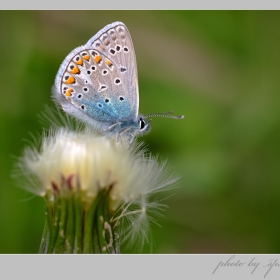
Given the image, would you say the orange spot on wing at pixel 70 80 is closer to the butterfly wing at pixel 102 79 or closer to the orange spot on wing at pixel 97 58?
the butterfly wing at pixel 102 79

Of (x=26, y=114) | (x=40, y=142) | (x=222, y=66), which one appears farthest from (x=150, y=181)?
(x=222, y=66)

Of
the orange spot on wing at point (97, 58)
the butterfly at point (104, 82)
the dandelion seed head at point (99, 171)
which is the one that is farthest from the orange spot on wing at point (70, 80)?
the dandelion seed head at point (99, 171)

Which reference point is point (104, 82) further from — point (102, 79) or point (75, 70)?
point (75, 70)

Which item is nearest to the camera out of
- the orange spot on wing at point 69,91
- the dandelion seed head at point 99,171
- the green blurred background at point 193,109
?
Answer: the dandelion seed head at point 99,171

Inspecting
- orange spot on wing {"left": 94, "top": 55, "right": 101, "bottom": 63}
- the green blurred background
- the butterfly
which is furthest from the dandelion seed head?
the green blurred background

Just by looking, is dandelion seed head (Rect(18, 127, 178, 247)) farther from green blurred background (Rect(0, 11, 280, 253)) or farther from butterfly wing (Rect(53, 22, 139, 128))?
green blurred background (Rect(0, 11, 280, 253))

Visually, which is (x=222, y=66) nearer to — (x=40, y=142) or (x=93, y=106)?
(x=93, y=106)
